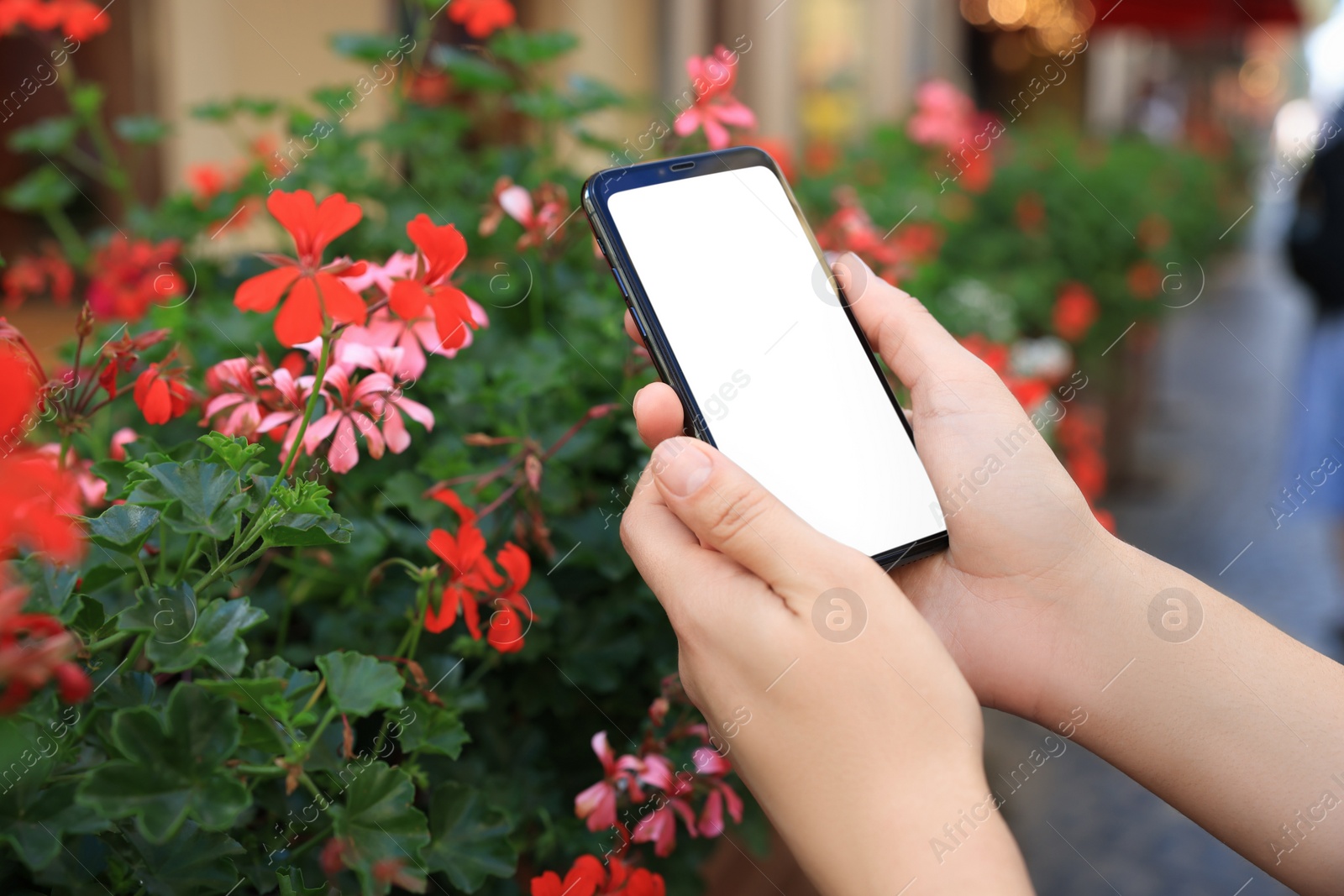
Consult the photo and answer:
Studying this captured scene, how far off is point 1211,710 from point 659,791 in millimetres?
493

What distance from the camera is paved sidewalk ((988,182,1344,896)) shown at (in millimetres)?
2090

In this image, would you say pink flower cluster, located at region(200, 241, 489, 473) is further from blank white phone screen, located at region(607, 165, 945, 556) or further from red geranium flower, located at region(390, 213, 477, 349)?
blank white phone screen, located at region(607, 165, 945, 556)

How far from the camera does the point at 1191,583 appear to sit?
93cm

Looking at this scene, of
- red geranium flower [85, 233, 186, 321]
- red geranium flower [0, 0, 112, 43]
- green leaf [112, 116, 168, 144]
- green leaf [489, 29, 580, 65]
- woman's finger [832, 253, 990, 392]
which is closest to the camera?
woman's finger [832, 253, 990, 392]

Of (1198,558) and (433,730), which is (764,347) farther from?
(1198,558)

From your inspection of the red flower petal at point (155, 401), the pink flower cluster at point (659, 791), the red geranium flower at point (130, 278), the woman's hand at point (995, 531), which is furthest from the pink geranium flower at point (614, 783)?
the red geranium flower at point (130, 278)

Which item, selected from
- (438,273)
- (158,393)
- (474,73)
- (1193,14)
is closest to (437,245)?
(438,273)

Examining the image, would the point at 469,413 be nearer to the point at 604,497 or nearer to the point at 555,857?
the point at 604,497

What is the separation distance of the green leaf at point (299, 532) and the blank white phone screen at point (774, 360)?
1.19 feet

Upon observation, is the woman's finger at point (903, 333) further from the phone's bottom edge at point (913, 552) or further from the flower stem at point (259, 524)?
the flower stem at point (259, 524)

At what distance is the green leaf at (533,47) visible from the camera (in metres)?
1.52

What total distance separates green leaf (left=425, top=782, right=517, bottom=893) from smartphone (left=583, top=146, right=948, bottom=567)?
1.16 ft

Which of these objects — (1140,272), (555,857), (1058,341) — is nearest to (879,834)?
(555,857)

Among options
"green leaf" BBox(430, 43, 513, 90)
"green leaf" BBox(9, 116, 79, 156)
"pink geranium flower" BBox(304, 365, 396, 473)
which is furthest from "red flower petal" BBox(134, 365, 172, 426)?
"green leaf" BBox(9, 116, 79, 156)
